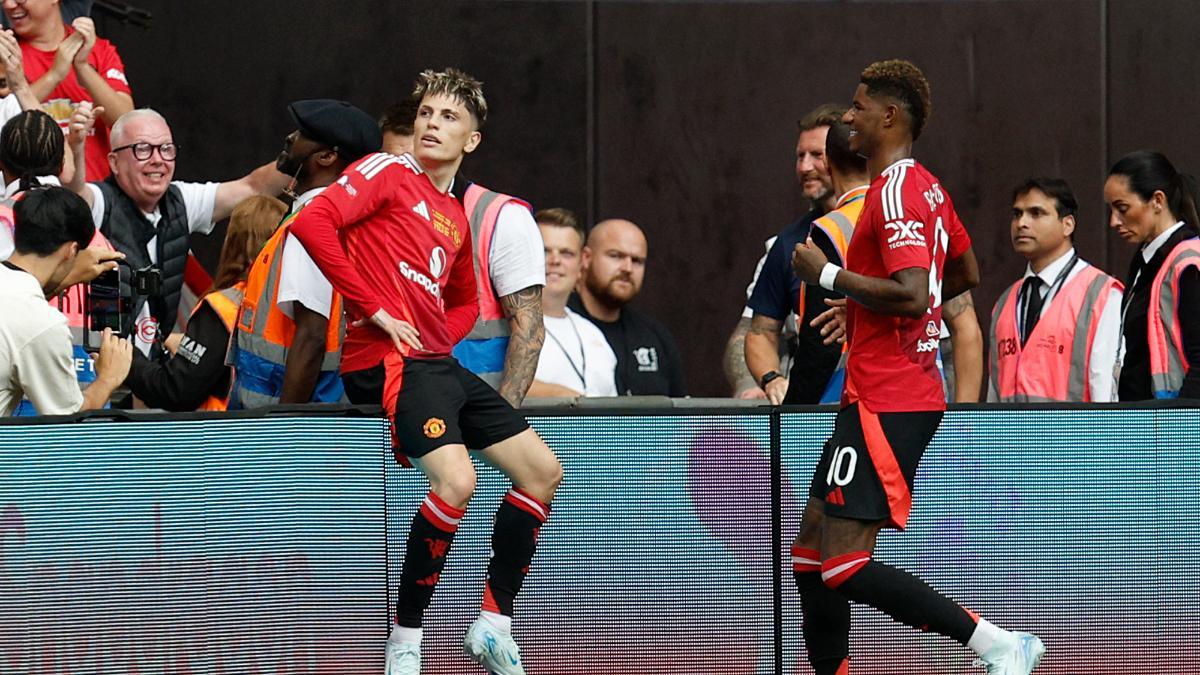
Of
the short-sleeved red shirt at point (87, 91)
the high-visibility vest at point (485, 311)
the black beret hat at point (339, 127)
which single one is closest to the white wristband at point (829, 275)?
the high-visibility vest at point (485, 311)

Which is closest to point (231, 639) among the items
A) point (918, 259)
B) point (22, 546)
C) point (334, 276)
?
point (22, 546)

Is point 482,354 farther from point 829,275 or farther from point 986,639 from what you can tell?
point 986,639

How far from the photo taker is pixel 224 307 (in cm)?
673

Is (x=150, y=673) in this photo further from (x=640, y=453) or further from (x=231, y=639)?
(x=640, y=453)

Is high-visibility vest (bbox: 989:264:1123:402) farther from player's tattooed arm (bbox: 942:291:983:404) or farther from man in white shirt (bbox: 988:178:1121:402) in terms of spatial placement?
player's tattooed arm (bbox: 942:291:983:404)

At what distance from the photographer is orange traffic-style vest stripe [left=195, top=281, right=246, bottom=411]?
671 cm

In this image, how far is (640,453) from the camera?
5918 mm

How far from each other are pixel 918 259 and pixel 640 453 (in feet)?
3.58

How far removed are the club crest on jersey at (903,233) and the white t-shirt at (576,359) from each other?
274 cm

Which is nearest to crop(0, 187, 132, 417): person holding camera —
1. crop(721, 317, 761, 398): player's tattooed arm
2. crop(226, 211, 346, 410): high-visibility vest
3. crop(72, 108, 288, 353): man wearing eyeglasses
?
crop(226, 211, 346, 410): high-visibility vest

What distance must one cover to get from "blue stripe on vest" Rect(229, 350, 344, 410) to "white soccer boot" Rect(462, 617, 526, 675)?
3.56 ft

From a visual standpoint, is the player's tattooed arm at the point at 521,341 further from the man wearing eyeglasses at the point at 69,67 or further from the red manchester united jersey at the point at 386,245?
the man wearing eyeglasses at the point at 69,67

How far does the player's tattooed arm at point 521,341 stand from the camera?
6605 mm

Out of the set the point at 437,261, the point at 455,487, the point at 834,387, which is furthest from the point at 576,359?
the point at 455,487
